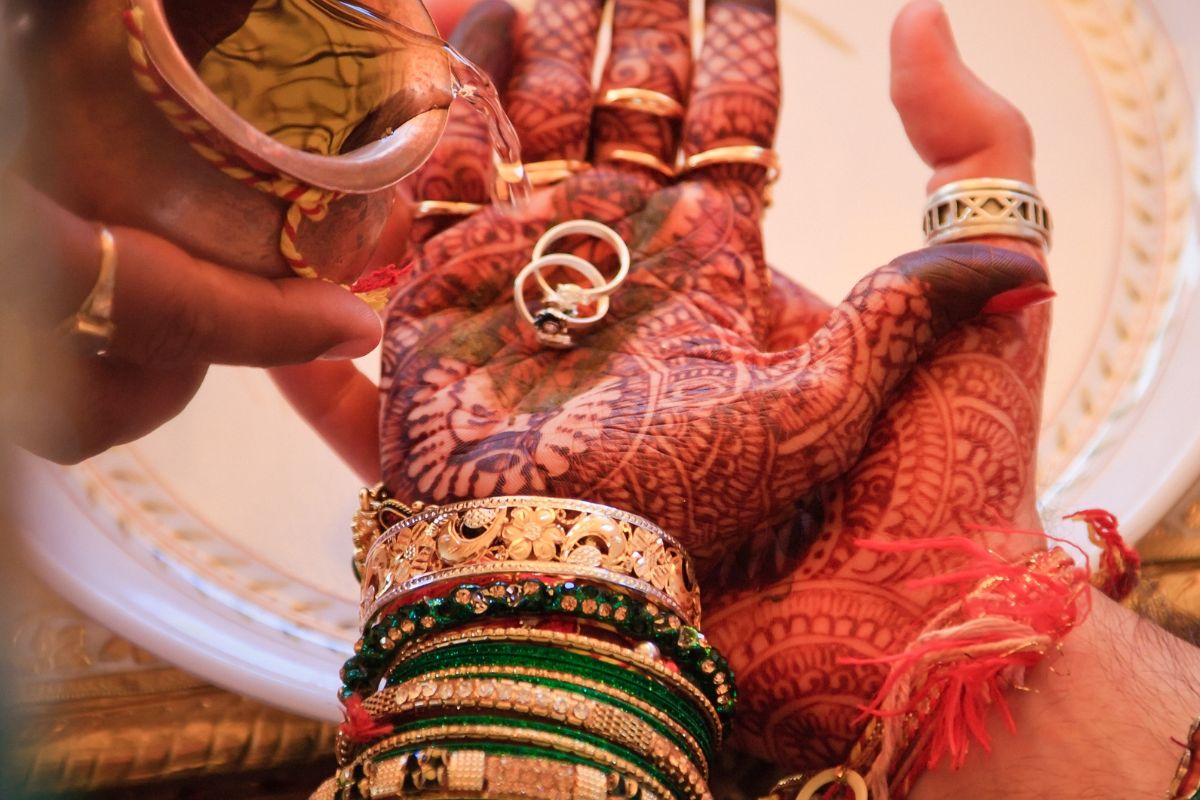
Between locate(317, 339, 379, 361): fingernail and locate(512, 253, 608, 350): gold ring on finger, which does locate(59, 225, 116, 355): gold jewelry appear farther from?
locate(512, 253, 608, 350): gold ring on finger

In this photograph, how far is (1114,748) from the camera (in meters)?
0.53

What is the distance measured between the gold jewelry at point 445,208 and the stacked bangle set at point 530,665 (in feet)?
0.77

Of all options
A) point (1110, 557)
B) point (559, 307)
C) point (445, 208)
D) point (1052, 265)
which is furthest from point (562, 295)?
point (1052, 265)

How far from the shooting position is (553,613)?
0.50m

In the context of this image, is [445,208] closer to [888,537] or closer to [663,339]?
[663,339]

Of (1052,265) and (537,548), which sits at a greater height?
(1052,265)

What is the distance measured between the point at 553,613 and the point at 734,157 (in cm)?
36

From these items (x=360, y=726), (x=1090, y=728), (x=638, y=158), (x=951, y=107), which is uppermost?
(x=951, y=107)

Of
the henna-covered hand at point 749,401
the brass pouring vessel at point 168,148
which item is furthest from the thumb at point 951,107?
the brass pouring vessel at point 168,148

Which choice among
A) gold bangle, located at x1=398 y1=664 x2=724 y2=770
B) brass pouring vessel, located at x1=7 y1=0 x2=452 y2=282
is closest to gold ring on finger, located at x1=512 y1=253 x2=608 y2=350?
gold bangle, located at x1=398 y1=664 x2=724 y2=770

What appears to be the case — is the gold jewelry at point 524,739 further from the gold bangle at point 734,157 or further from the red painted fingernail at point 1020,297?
the gold bangle at point 734,157

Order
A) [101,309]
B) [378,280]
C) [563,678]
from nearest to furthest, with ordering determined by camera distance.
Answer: [101,309]
[378,280]
[563,678]

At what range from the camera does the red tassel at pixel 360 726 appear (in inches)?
19.2

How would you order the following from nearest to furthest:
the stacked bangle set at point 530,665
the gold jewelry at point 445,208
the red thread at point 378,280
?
1. the red thread at point 378,280
2. the stacked bangle set at point 530,665
3. the gold jewelry at point 445,208
